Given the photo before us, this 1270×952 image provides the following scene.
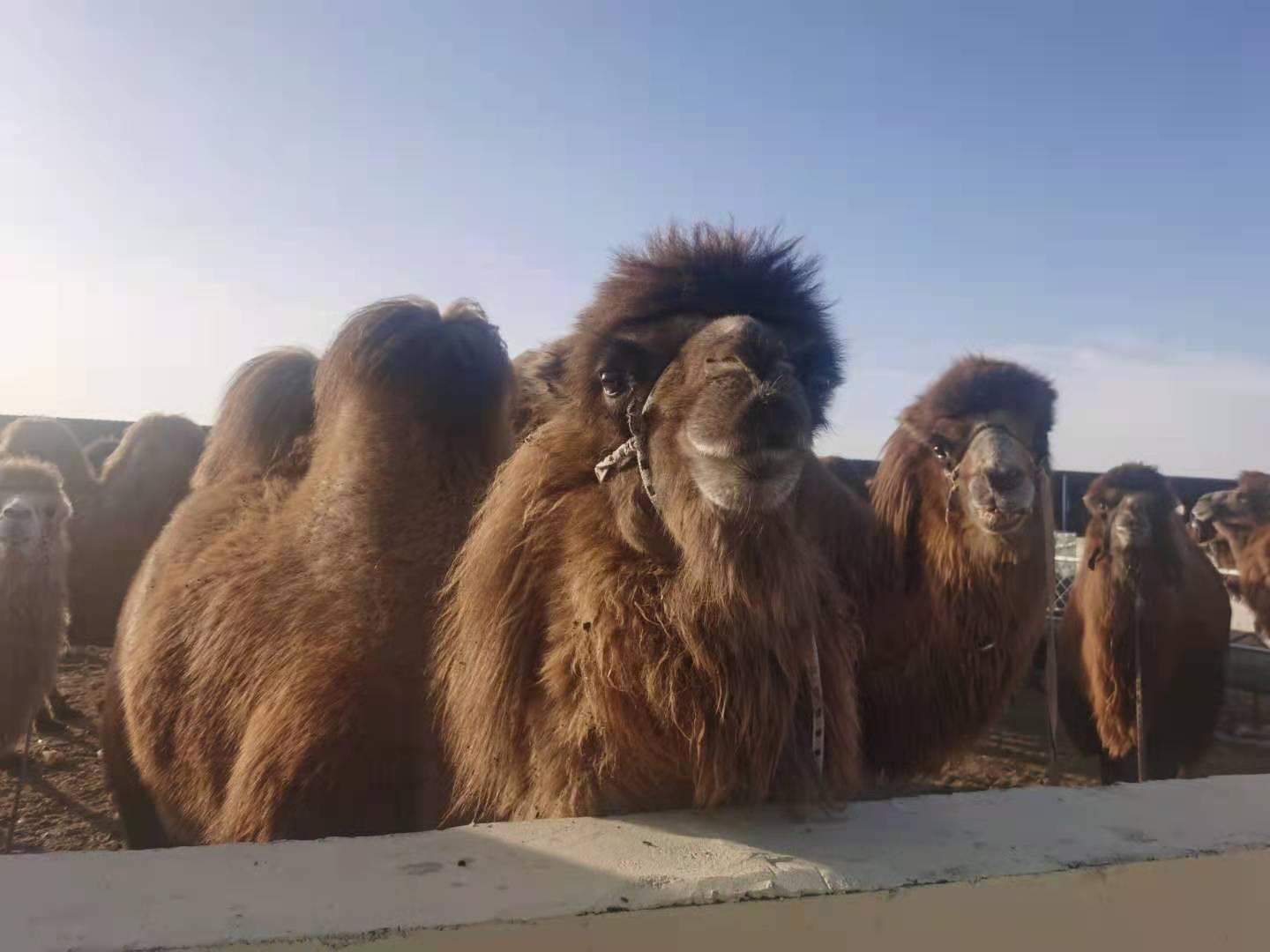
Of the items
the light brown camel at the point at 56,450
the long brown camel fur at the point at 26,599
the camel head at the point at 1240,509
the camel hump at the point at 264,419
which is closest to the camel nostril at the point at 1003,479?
the camel hump at the point at 264,419

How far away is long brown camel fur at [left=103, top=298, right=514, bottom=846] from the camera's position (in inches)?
96.0

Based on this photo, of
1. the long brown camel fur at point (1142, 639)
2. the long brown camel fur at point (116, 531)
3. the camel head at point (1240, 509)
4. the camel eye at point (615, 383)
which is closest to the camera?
the camel eye at point (615, 383)

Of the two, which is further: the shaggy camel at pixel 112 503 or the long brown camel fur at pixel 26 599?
the shaggy camel at pixel 112 503

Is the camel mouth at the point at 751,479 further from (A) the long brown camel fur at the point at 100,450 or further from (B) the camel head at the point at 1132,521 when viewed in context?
(A) the long brown camel fur at the point at 100,450

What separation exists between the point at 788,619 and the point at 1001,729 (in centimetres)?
680

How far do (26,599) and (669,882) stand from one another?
479 cm

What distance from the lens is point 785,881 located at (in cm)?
158

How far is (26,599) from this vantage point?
510 centimetres

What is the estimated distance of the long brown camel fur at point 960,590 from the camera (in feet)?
12.5

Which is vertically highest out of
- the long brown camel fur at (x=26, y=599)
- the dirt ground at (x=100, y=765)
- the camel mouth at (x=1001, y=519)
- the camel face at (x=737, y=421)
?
the camel face at (x=737, y=421)

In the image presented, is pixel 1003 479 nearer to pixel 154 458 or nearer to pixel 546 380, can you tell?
pixel 546 380

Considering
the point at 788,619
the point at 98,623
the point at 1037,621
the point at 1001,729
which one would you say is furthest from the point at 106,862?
the point at 1001,729

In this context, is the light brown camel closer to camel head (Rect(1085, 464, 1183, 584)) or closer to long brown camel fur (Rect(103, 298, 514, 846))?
long brown camel fur (Rect(103, 298, 514, 846))

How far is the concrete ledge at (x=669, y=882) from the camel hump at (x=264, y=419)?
2.54 metres
